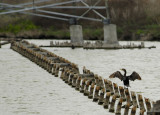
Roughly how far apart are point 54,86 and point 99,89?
21.2 ft

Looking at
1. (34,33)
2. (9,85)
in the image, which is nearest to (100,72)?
(9,85)

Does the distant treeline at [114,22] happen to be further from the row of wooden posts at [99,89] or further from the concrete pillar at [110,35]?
the row of wooden posts at [99,89]

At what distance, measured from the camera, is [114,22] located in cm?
13388

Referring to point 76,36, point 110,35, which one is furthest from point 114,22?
point 110,35

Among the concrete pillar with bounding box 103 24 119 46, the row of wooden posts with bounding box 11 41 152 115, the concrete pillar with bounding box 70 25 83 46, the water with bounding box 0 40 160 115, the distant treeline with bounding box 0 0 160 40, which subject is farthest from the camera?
the distant treeline with bounding box 0 0 160 40

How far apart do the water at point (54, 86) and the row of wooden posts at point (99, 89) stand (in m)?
0.49

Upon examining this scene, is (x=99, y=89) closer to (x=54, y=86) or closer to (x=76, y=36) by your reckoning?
(x=54, y=86)

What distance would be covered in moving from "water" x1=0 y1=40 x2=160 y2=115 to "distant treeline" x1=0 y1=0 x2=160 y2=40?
4120 centimetres

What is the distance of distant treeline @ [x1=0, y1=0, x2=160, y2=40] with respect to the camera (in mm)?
118062

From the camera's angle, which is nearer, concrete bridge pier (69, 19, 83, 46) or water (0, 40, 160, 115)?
water (0, 40, 160, 115)

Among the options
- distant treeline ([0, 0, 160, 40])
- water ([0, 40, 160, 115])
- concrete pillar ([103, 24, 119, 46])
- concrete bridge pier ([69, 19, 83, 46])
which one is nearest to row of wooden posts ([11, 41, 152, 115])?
water ([0, 40, 160, 115])

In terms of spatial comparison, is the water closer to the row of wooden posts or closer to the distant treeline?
the row of wooden posts

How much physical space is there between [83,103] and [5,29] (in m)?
115

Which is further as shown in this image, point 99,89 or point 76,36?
point 76,36
